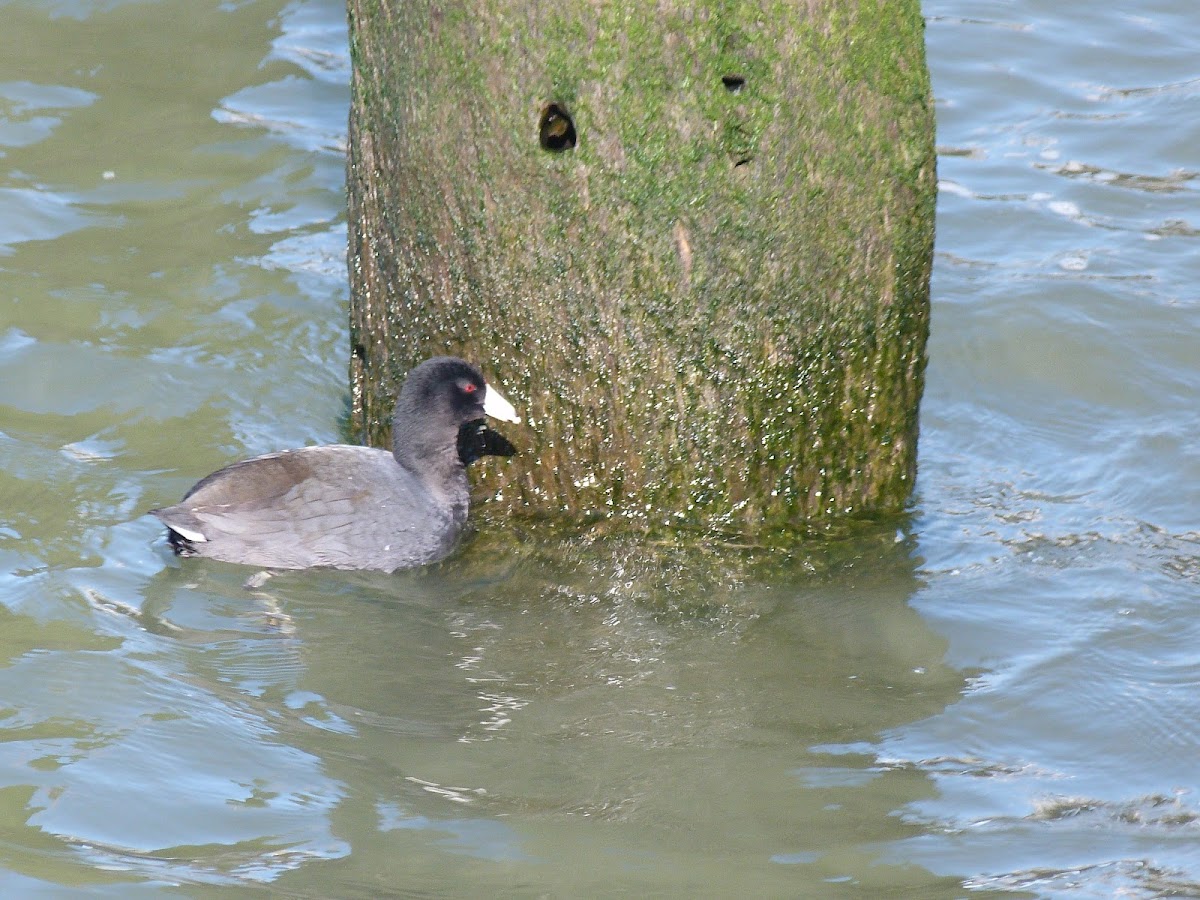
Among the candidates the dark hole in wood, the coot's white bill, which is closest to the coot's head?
the coot's white bill

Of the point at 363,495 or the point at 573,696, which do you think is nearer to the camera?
the point at 573,696

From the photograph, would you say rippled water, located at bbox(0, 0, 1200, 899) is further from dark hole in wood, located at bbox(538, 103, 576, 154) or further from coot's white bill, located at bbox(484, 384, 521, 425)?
dark hole in wood, located at bbox(538, 103, 576, 154)

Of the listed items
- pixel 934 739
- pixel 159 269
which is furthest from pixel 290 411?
pixel 934 739

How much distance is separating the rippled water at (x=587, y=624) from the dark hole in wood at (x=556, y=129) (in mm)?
1518

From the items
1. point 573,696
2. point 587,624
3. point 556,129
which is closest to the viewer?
point 573,696

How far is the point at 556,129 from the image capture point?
5234 millimetres

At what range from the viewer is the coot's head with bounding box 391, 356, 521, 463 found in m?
5.63

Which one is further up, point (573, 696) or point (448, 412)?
point (448, 412)

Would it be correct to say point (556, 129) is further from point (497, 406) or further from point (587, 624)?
point (587, 624)

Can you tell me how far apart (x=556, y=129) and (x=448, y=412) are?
1156 mm

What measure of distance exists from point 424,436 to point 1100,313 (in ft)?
12.2

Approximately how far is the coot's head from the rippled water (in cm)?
41

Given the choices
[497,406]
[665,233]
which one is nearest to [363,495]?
[497,406]

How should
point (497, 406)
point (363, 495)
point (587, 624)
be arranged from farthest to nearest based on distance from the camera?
point (363, 495), point (497, 406), point (587, 624)
